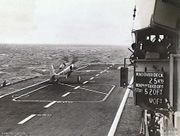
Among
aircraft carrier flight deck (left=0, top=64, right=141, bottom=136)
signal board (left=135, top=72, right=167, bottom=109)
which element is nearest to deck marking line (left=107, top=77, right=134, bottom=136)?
aircraft carrier flight deck (left=0, top=64, right=141, bottom=136)

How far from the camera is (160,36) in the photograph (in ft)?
38.3

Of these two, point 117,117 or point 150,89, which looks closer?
point 150,89

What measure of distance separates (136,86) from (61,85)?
26859 mm

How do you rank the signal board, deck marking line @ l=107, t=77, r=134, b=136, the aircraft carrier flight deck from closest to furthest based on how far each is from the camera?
the signal board, deck marking line @ l=107, t=77, r=134, b=136, the aircraft carrier flight deck

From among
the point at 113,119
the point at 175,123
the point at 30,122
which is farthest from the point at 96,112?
the point at 175,123

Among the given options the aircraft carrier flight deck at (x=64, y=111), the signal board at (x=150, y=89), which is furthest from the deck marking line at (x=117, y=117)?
the signal board at (x=150, y=89)

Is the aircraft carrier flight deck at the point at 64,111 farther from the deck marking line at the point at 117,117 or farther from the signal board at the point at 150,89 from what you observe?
the signal board at the point at 150,89

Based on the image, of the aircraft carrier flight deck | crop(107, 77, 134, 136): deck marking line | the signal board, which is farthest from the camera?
the aircraft carrier flight deck

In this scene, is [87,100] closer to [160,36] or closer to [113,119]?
[113,119]

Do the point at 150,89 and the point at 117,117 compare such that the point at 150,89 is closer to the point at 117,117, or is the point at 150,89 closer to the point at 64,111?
the point at 117,117

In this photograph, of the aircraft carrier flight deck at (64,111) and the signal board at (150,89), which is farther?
the aircraft carrier flight deck at (64,111)

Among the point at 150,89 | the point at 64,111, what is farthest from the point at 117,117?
the point at 150,89

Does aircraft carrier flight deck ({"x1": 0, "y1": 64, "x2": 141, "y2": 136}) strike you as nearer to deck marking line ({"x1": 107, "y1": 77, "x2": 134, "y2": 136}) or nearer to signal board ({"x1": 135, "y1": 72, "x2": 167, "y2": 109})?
deck marking line ({"x1": 107, "y1": 77, "x2": 134, "y2": 136})

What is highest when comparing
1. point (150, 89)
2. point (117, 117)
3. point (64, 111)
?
point (150, 89)
